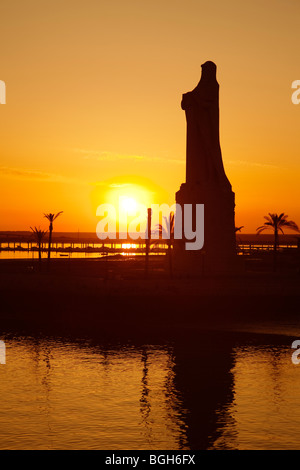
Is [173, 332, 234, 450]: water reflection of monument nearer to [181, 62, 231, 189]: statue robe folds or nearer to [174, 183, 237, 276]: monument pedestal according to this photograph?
[174, 183, 237, 276]: monument pedestal

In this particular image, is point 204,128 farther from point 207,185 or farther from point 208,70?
point 207,185

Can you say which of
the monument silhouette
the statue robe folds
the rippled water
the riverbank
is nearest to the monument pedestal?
the monument silhouette

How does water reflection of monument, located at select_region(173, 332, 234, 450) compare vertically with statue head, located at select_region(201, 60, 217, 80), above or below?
below

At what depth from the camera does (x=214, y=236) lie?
4953 cm

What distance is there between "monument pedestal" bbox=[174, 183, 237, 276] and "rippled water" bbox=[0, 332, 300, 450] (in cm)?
2103

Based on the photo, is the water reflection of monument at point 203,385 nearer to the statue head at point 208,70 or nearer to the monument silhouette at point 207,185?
the monument silhouette at point 207,185

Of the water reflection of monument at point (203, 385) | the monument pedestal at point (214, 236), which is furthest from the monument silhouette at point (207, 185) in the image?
the water reflection of monument at point (203, 385)

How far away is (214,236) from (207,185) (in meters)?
3.69

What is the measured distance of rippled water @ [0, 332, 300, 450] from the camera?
1599cm

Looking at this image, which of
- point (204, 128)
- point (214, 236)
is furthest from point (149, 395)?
point (204, 128)

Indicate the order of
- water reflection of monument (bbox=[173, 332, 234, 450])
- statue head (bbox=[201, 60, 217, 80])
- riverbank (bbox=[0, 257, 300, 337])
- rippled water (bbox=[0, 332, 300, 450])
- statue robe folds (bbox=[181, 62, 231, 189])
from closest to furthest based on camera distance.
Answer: rippled water (bbox=[0, 332, 300, 450]) → water reflection of monument (bbox=[173, 332, 234, 450]) → riverbank (bbox=[0, 257, 300, 337]) → statue robe folds (bbox=[181, 62, 231, 189]) → statue head (bbox=[201, 60, 217, 80])

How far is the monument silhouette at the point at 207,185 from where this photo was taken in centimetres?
4953

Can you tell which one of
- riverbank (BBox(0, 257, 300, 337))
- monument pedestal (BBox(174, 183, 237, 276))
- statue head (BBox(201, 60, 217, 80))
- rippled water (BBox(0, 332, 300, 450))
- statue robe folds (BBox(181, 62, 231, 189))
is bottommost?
rippled water (BBox(0, 332, 300, 450))

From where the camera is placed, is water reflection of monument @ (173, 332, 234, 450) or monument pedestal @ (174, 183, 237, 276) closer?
water reflection of monument @ (173, 332, 234, 450)
